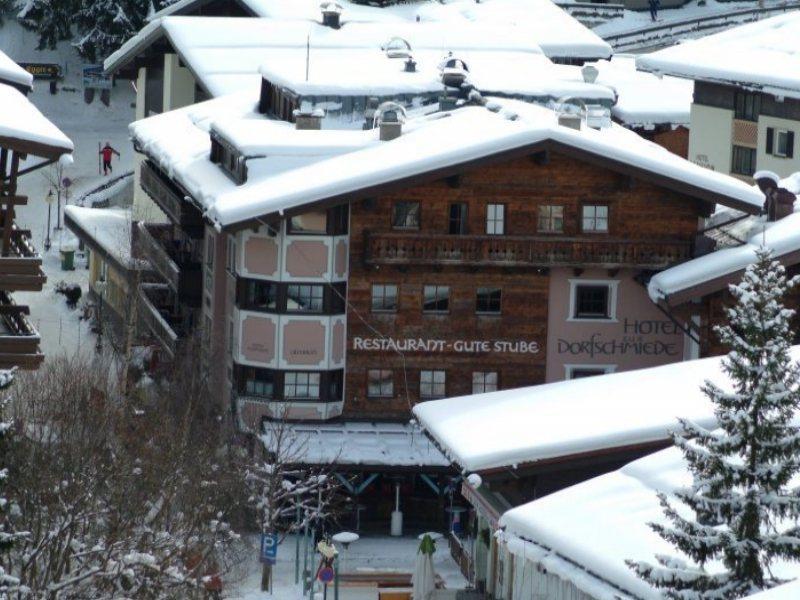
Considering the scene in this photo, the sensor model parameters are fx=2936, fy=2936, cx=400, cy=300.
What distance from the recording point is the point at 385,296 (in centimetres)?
6047

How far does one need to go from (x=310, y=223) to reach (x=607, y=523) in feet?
71.5

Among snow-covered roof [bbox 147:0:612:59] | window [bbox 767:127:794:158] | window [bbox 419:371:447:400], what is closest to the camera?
window [bbox 419:371:447:400]

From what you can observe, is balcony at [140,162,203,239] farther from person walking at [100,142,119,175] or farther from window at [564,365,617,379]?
person walking at [100,142,119,175]

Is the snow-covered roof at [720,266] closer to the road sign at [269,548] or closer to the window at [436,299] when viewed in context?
the window at [436,299]

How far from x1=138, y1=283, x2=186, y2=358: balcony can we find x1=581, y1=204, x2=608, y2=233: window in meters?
9.35

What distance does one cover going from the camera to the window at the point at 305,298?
60.0m

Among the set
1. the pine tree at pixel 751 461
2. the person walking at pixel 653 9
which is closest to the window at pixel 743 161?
the pine tree at pixel 751 461

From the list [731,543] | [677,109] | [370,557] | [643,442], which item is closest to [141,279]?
[370,557]

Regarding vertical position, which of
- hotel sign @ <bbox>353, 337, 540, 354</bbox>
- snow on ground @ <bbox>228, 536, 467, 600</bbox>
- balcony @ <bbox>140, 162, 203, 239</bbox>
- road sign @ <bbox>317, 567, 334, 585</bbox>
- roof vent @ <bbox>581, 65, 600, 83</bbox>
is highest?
roof vent @ <bbox>581, 65, 600, 83</bbox>

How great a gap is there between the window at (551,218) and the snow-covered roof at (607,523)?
1931 centimetres

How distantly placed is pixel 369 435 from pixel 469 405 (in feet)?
33.1

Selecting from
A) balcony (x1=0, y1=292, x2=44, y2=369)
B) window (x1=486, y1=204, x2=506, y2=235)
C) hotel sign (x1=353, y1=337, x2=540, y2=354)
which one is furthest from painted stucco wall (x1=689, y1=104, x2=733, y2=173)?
balcony (x1=0, y1=292, x2=44, y2=369)

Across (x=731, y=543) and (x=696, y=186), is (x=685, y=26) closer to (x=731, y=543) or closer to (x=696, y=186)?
(x=696, y=186)

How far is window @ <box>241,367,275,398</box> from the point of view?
197ft
